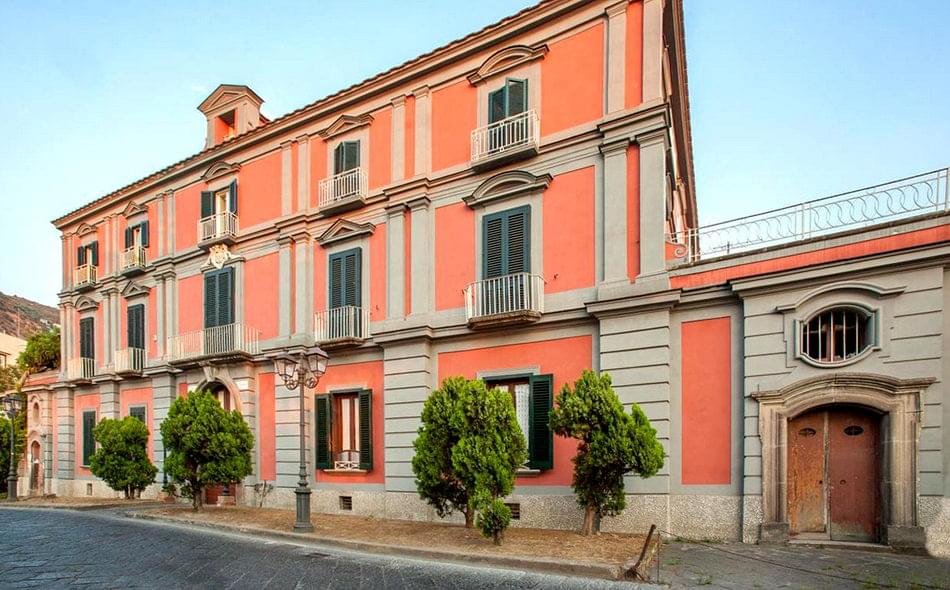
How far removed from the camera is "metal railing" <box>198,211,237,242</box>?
17.9 metres

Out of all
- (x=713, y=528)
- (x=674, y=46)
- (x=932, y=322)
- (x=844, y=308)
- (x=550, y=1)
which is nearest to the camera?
(x=932, y=322)

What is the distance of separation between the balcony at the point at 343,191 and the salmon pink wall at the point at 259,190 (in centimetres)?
215

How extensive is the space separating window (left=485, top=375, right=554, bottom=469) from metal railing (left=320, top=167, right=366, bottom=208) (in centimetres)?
695

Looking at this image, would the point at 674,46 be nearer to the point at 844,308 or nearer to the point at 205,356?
the point at 844,308

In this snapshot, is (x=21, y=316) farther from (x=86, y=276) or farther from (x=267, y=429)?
(x=267, y=429)

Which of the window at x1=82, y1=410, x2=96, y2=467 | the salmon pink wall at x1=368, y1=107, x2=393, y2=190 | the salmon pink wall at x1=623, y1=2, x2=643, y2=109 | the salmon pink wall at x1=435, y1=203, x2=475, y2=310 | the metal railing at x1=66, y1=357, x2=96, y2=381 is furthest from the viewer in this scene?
the metal railing at x1=66, y1=357, x2=96, y2=381

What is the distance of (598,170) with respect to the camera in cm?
1212

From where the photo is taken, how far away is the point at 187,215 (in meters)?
19.6

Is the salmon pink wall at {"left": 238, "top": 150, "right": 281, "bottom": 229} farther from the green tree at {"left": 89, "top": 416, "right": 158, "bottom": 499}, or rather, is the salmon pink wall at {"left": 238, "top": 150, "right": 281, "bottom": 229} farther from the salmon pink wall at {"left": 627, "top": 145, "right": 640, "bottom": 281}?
the salmon pink wall at {"left": 627, "top": 145, "right": 640, "bottom": 281}

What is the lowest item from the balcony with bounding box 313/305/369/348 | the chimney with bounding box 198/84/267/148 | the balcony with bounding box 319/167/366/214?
the balcony with bounding box 313/305/369/348

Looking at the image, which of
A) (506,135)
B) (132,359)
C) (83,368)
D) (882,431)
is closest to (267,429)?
(132,359)

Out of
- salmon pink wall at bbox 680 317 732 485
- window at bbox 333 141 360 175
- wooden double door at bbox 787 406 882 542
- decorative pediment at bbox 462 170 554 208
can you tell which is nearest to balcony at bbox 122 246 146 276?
window at bbox 333 141 360 175

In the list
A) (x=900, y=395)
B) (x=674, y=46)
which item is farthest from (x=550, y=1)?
(x=900, y=395)

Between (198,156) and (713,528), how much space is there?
1888 cm
